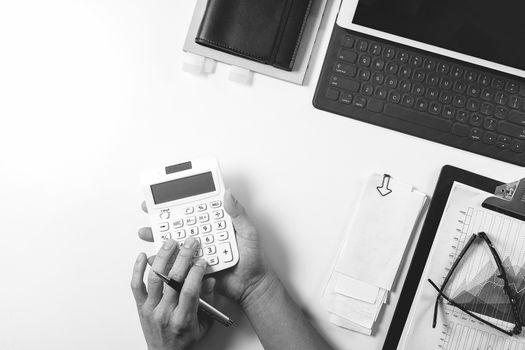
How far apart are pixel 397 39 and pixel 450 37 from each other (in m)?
0.07

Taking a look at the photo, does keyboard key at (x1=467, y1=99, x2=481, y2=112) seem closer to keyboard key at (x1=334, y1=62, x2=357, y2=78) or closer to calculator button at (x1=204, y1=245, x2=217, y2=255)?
keyboard key at (x1=334, y1=62, x2=357, y2=78)

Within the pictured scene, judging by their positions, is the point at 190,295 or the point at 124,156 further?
the point at 124,156

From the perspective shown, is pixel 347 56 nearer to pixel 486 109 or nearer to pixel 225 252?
pixel 486 109

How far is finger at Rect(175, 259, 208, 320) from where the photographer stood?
646 mm

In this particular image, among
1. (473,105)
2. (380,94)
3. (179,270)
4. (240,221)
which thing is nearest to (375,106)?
(380,94)

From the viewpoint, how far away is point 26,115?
2.46 ft

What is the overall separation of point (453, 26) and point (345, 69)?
16 centimetres

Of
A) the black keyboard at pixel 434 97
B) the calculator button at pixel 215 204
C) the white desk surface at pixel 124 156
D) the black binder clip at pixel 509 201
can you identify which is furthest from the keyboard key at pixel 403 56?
the calculator button at pixel 215 204

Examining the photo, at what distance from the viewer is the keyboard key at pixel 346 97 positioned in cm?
74

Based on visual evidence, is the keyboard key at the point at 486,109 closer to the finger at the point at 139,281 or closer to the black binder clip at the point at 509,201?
the black binder clip at the point at 509,201

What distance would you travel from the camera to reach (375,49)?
2.42 ft

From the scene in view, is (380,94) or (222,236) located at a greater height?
(380,94)

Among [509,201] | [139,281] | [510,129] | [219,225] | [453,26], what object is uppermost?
[453,26]

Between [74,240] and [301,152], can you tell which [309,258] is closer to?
[301,152]
